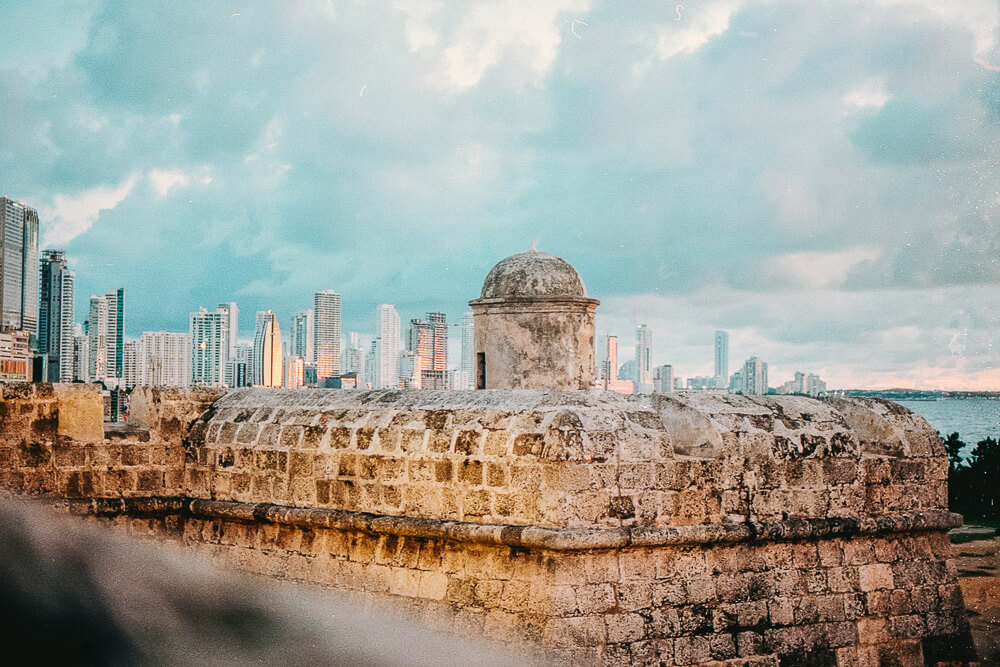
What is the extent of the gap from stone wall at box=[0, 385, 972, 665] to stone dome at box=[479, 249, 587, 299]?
5.78m

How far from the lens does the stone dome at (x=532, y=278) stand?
12.4 m

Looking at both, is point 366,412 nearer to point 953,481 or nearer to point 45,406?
point 45,406

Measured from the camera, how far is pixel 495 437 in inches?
212

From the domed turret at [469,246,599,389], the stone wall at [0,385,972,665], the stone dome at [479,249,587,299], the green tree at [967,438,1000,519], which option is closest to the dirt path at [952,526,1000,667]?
the stone wall at [0,385,972,665]

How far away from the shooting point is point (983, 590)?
955 cm

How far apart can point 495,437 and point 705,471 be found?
1.25 m

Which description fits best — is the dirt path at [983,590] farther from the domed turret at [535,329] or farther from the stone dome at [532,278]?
the stone dome at [532,278]

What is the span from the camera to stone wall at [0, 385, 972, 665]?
16.9ft

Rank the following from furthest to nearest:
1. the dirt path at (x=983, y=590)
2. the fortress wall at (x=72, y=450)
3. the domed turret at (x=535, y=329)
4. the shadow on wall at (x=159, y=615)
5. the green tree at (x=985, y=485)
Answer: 1. the green tree at (x=985, y=485)
2. the domed turret at (x=535, y=329)
3. the dirt path at (x=983, y=590)
4. the fortress wall at (x=72, y=450)
5. the shadow on wall at (x=159, y=615)

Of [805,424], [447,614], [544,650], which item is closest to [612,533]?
[544,650]

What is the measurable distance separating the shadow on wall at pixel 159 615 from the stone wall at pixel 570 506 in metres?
0.19

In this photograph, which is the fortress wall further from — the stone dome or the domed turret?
the stone dome

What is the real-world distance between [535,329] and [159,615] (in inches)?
290

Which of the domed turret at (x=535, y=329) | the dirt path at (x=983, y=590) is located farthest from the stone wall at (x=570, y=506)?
the domed turret at (x=535, y=329)
